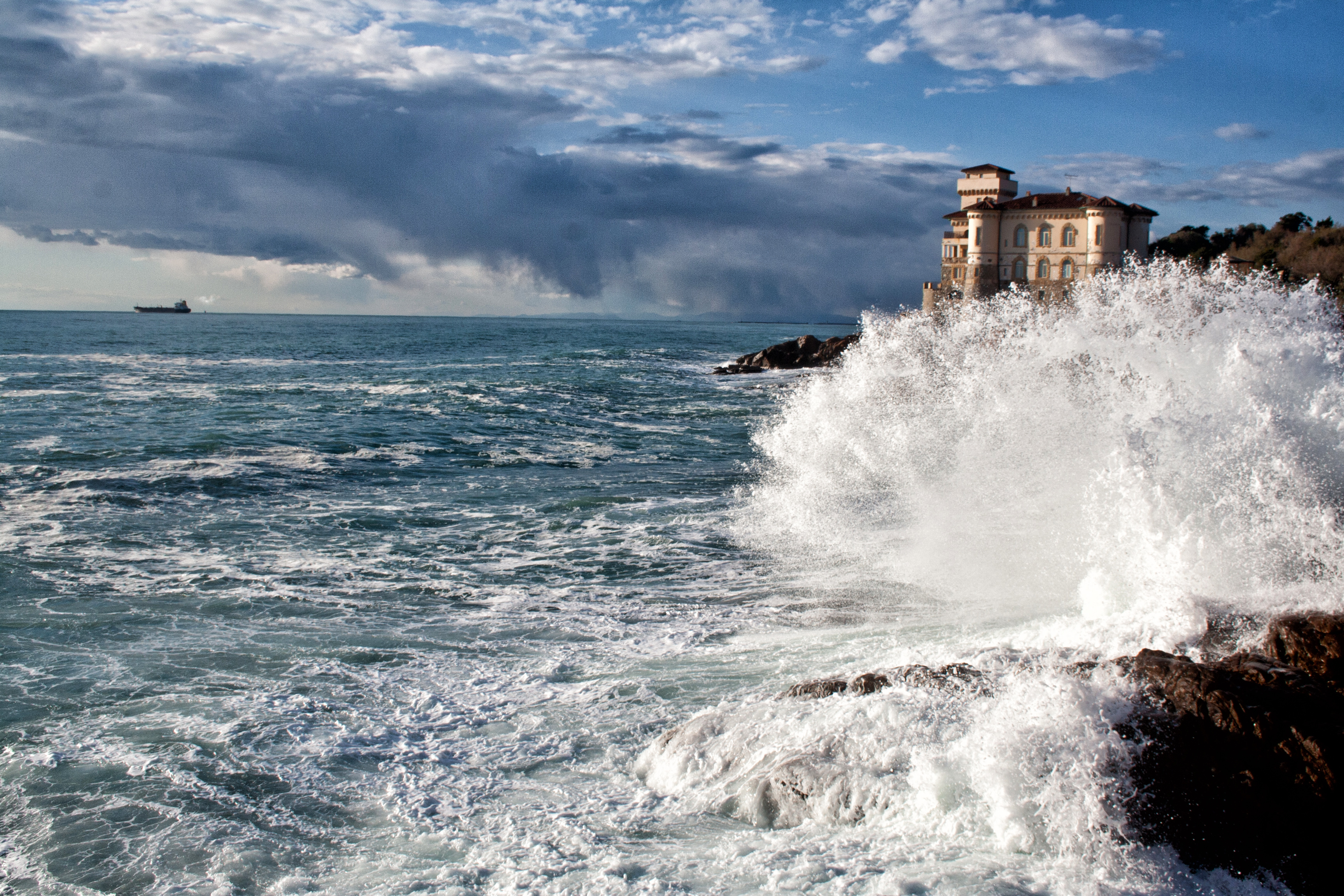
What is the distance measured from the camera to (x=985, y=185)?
6316 cm

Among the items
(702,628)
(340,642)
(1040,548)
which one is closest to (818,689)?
(702,628)

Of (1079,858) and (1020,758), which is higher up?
(1020,758)

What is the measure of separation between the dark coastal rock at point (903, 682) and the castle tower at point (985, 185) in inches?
2417

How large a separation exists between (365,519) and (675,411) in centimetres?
1742

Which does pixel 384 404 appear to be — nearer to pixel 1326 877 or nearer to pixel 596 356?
pixel 1326 877

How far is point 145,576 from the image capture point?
10.2 metres

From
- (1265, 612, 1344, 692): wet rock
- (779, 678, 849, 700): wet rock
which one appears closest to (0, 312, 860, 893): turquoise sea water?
(779, 678, 849, 700): wet rock

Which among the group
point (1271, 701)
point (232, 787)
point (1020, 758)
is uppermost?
point (1271, 701)

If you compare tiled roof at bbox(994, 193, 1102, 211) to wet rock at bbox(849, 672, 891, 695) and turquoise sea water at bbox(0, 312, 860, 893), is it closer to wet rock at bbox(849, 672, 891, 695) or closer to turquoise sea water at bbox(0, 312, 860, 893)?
turquoise sea water at bbox(0, 312, 860, 893)

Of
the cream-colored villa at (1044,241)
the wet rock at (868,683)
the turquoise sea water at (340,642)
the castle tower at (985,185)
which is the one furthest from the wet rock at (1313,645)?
the castle tower at (985,185)

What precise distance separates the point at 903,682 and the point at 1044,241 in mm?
58649

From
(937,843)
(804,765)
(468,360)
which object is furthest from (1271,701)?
(468,360)

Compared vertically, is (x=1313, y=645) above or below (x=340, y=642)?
above

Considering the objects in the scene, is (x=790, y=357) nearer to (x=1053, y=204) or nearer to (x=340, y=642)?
(x=1053, y=204)
